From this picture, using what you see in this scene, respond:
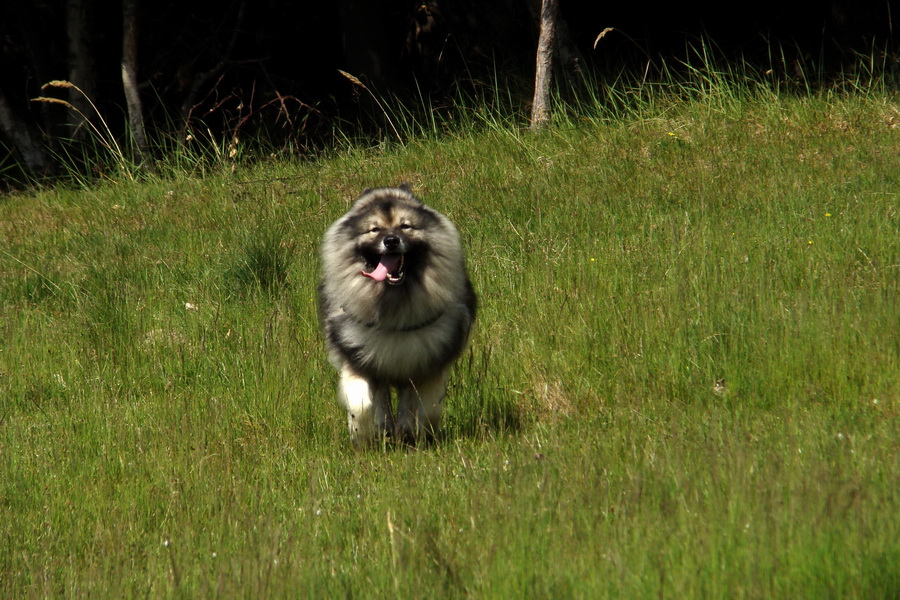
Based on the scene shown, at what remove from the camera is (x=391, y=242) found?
5.01 meters

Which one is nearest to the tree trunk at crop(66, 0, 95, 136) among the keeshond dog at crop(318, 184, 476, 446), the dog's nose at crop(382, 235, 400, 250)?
the keeshond dog at crop(318, 184, 476, 446)

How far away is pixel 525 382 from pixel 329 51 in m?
10.8

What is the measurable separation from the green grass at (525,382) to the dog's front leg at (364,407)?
6.8 inches

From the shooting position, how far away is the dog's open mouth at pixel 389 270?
5.09m

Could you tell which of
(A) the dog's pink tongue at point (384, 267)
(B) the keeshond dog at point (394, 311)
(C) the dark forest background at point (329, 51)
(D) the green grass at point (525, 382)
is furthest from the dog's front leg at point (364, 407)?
(C) the dark forest background at point (329, 51)

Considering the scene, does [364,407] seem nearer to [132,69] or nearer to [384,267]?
[384,267]

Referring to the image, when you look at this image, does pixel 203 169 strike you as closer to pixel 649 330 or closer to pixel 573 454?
pixel 649 330

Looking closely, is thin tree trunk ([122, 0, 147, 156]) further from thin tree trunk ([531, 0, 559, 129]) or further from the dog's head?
the dog's head

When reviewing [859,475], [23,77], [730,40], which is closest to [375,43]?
[730,40]

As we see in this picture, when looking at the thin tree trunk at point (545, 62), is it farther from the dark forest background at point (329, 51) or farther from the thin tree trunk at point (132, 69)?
the thin tree trunk at point (132, 69)

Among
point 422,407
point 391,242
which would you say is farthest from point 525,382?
point 391,242

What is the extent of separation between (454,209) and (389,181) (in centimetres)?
132

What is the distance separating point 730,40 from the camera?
1280cm

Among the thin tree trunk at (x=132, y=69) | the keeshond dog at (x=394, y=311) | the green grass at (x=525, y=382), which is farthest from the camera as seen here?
the thin tree trunk at (x=132, y=69)
